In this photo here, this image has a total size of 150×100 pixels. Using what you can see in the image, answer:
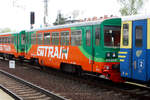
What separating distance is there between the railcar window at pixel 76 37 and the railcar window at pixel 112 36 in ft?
5.36

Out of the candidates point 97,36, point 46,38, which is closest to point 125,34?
point 97,36

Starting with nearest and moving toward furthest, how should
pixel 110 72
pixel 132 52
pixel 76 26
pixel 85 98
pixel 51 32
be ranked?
pixel 85 98, pixel 132 52, pixel 110 72, pixel 76 26, pixel 51 32

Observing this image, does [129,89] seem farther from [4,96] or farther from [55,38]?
[55,38]

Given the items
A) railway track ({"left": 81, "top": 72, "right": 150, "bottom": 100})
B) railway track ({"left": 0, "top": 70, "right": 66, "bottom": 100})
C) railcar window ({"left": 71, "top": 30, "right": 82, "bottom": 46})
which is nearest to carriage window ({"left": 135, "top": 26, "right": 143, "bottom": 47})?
railway track ({"left": 81, "top": 72, "right": 150, "bottom": 100})

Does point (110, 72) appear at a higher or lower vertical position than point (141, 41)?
lower

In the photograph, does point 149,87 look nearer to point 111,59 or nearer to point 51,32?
point 111,59

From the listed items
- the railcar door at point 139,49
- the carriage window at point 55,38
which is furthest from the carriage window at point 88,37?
the carriage window at point 55,38

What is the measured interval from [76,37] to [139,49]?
12.9ft

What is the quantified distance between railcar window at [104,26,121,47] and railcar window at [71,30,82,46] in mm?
1633

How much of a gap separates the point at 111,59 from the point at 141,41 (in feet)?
6.64

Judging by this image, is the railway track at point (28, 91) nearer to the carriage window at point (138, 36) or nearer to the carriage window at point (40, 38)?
the carriage window at point (138, 36)

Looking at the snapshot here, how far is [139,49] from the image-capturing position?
27.9ft

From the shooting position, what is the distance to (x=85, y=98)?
825 cm

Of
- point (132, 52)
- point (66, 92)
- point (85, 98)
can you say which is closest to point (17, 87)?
point (66, 92)
